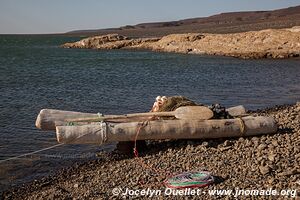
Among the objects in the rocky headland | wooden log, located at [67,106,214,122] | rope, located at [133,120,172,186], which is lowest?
rope, located at [133,120,172,186]

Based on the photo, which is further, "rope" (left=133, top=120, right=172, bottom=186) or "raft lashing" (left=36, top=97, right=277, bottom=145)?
"raft lashing" (left=36, top=97, right=277, bottom=145)

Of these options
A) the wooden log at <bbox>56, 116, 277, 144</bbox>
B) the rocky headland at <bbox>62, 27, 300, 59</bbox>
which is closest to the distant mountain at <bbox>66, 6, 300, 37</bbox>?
the rocky headland at <bbox>62, 27, 300, 59</bbox>

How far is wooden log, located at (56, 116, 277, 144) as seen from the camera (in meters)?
9.75

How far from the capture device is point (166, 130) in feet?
33.1

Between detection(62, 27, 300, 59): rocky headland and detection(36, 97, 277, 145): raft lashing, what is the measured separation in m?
32.5

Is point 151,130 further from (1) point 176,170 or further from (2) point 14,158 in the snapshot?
(2) point 14,158

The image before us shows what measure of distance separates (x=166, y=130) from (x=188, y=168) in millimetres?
1564

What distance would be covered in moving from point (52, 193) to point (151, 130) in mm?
2890

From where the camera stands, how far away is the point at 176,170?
875 cm

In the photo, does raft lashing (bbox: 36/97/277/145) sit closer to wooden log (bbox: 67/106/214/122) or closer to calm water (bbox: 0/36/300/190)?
wooden log (bbox: 67/106/214/122)

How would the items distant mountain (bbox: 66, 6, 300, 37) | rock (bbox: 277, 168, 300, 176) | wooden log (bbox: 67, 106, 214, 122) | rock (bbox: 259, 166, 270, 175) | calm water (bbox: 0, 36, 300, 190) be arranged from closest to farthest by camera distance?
rock (bbox: 277, 168, 300, 176)
rock (bbox: 259, 166, 270, 175)
wooden log (bbox: 67, 106, 214, 122)
calm water (bbox: 0, 36, 300, 190)
distant mountain (bbox: 66, 6, 300, 37)

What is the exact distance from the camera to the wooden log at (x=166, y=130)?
975cm

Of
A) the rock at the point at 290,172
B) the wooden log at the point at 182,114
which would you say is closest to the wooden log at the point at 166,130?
the wooden log at the point at 182,114

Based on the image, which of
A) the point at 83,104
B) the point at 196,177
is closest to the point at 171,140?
the point at 196,177
